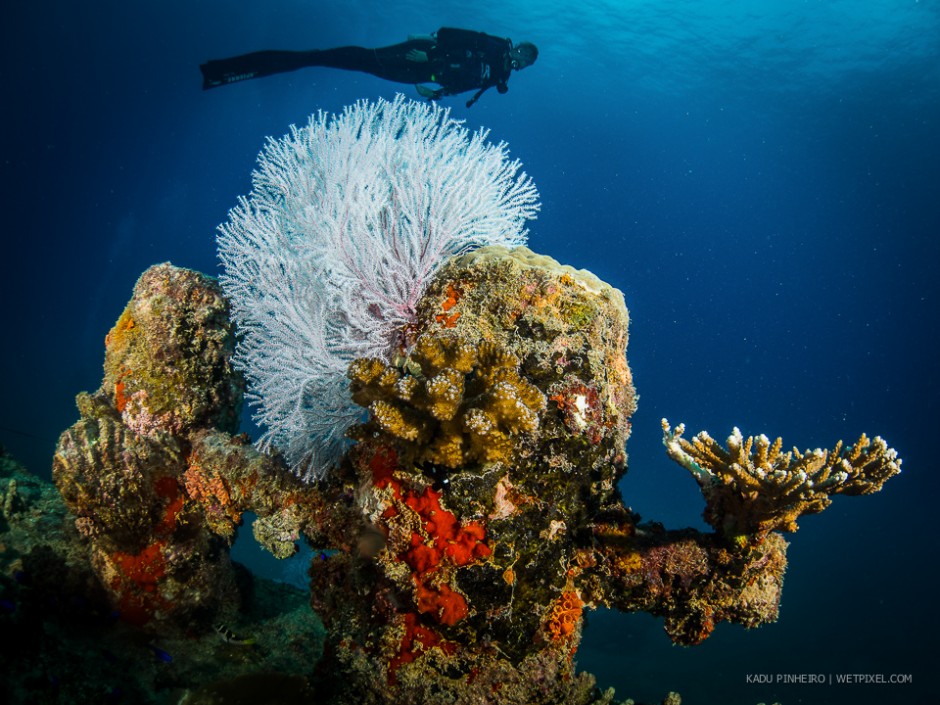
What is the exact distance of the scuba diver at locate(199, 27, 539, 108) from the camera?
1178 cm

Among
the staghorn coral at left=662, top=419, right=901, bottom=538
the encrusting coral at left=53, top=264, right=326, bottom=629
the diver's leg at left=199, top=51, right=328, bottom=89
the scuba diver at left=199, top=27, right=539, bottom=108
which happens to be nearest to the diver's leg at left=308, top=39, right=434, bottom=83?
the scuba diver at left=199, top=27, right=539, bottom=108

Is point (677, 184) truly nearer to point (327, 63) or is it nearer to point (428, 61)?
point (428, 61)

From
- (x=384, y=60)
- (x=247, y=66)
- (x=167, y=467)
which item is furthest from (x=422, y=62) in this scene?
(x=167, y=467)

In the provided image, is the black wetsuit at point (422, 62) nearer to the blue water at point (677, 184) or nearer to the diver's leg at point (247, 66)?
the diver's leg at point (247, 66)

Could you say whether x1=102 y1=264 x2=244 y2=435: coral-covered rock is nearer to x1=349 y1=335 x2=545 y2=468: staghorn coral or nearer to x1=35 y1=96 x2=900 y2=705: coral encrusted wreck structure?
x1=35 y1=96 x2=900 y2=705: coral encrusted wreck structure

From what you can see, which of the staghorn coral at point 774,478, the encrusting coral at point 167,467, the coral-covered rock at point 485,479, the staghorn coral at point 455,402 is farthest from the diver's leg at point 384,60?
the staghorn coral at point 774,478

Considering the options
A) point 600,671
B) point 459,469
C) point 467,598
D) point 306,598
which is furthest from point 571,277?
point 600,671

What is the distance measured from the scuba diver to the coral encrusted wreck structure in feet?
31.4

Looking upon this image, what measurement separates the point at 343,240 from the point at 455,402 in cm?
182

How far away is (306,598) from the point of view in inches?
282

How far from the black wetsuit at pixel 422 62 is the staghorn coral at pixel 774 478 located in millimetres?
10680

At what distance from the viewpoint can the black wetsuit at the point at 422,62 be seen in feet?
38.5

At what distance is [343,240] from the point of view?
3801 mm

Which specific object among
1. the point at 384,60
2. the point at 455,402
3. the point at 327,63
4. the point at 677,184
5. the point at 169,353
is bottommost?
the point at 455,402
